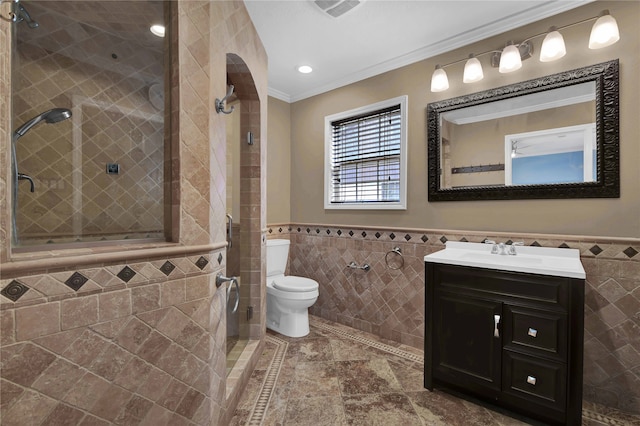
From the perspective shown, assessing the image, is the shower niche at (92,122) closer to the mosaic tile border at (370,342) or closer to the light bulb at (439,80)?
the light bulb at (439,80)

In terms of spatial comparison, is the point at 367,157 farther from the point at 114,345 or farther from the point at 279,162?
the point at 114,345

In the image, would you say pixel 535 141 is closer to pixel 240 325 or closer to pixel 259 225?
pixel 259 225

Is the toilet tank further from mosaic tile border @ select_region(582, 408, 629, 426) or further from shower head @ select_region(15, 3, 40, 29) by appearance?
mosaic tile border @ select_region(582, 408, 629, 426)

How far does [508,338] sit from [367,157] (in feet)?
6.19

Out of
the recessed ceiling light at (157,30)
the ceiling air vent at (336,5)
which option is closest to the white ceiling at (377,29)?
the ceiling air vent at (336,5)

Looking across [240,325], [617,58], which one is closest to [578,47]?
[617,58]

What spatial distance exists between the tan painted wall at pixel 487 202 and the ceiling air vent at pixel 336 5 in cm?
85

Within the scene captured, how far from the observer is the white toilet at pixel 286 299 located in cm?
258

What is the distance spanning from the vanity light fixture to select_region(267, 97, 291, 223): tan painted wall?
1.71 meters

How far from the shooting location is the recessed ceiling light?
1.39 metres

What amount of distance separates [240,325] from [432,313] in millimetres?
1461

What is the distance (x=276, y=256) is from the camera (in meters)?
2.98

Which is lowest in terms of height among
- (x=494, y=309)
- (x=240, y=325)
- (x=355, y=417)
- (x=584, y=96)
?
(x=355, y=417)

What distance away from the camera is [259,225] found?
7.62 feet
